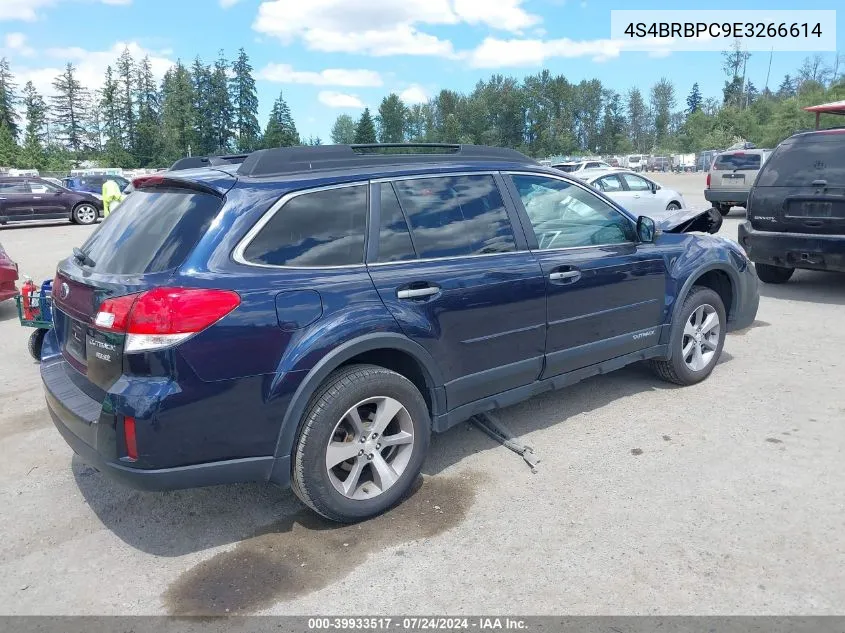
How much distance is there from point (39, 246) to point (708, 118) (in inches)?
3337

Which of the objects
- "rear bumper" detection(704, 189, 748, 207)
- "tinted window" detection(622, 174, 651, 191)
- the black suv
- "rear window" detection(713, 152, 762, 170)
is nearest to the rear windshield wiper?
the black suv

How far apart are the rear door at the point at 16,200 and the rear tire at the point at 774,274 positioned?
21155mm

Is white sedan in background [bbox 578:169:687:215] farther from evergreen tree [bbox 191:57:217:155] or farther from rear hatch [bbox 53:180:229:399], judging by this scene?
evergreen tree [bbox 191:57:217:155]

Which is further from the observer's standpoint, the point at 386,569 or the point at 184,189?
the point at 184,189

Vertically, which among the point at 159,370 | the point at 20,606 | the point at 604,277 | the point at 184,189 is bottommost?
the point at 20,606

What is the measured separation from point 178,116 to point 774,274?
105733mm

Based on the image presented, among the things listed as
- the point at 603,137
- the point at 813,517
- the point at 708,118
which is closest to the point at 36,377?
the point at 813,517

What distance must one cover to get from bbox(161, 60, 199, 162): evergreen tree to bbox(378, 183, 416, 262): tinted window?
4023 inches

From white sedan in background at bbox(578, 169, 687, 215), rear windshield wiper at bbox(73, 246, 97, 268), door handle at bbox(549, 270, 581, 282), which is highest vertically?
white sedan in background at bbox(578, 169, 687, 215)

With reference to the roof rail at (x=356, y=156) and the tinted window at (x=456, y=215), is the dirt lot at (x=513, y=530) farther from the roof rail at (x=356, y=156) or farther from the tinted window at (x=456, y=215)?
the roof rail at (x=356, y=156)

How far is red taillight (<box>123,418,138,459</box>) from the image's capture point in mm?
2957

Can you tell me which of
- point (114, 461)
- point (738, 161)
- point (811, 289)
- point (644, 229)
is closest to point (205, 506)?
point (114, 461)

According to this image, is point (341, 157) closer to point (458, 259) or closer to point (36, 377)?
point (458, 259)

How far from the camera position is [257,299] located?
3107mm
